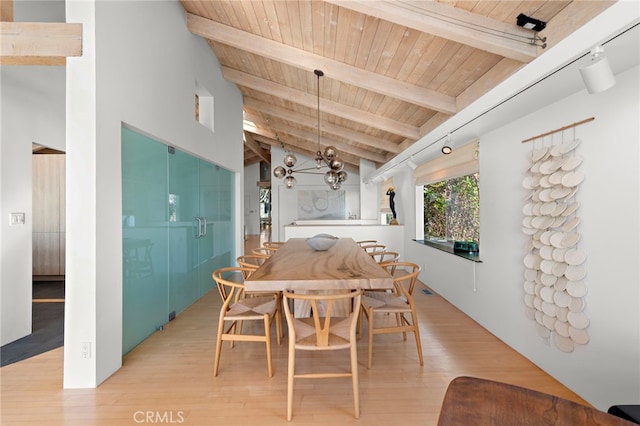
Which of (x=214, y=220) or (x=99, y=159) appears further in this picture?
(x=214, y=220)

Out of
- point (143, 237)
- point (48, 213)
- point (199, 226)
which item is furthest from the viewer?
point (48, 213)

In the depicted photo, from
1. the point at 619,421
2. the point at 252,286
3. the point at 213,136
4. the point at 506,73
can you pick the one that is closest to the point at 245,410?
the point at 252,286

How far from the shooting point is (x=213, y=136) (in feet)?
15.3

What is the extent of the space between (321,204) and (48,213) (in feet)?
22.5

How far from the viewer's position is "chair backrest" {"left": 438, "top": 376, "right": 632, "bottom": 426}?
0.74 metres

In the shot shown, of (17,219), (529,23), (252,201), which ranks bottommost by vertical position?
(17,219)

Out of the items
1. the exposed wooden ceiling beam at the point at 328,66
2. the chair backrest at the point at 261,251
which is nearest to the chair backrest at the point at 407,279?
the chair backrest at the point at 261,251

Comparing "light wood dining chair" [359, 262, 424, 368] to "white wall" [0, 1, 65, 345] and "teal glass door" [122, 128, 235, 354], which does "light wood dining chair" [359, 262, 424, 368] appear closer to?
"teal glass door" [122, 128, 235, 354]

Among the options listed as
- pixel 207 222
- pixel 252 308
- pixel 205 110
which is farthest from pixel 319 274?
pixel 205 110

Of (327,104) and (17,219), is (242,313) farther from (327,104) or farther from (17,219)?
(327,104)

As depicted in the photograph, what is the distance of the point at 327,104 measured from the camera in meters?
4.89

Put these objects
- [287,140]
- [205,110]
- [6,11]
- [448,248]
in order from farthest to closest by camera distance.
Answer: [287,140], [205,110], [448,248], [6,11]

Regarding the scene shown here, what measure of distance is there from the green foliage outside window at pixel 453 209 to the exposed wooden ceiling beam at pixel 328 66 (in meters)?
1.24

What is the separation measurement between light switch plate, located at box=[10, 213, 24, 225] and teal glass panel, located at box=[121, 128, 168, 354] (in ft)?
4.00
